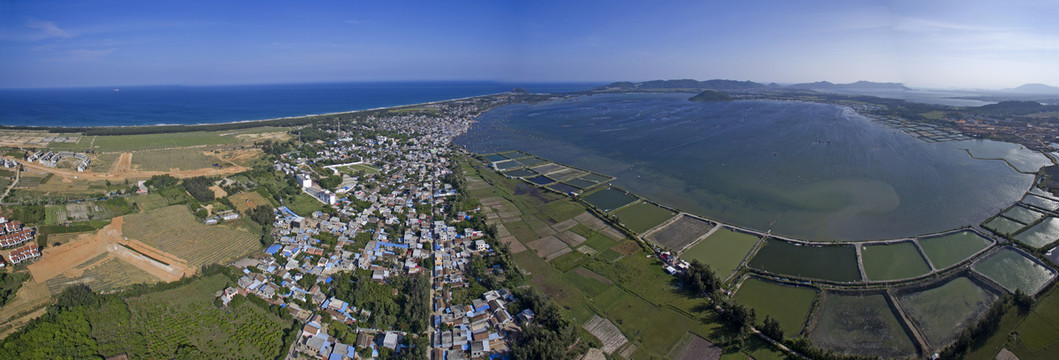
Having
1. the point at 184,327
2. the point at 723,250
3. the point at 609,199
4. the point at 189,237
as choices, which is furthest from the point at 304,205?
the point at 723,250

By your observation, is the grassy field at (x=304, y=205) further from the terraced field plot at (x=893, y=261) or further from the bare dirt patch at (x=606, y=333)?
the terraced field plot at (x=893, y=261)

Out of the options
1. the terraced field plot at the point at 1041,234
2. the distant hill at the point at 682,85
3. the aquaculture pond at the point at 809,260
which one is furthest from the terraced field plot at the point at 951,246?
the distant hill at the point at 682,85

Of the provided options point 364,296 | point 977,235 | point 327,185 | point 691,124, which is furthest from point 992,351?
point 691,124

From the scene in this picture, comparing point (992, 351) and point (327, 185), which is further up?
point (327, 185)

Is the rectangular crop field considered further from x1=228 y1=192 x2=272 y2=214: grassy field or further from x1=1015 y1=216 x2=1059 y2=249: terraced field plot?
x1=228 y1=192 x2=272 y2=214: grassy field

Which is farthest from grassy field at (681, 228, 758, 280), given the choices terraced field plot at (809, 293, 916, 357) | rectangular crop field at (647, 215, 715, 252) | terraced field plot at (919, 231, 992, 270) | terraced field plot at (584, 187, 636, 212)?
terraced field plot at (919, 231, 992, 270)

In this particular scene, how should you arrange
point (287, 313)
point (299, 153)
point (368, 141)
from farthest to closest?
point (368, 141), point (299, 153), point (287, 313)

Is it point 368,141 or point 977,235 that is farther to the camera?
point 368,141

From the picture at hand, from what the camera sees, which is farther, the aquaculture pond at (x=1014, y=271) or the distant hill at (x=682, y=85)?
the distant hill at (x=682, y=85)

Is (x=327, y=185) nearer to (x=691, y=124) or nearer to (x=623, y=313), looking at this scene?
(x=623, y=313)
